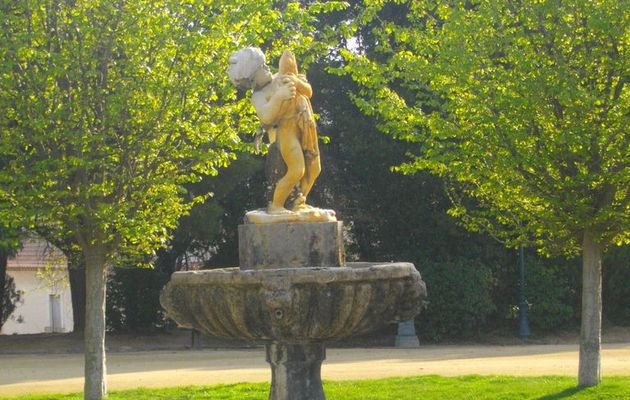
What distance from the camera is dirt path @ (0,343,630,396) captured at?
16000 millimetres

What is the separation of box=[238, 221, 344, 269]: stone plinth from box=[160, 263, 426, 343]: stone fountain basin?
0.50 metres

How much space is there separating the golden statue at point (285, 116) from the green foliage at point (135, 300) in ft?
56.7

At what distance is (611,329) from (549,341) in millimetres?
1960

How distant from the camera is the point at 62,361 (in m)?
20.4

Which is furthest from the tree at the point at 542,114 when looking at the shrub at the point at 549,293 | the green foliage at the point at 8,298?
the green foliage at the point at 8,298

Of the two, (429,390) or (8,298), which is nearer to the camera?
(429,390)

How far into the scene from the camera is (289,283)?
6957mm

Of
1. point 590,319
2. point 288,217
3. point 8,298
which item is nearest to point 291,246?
point 288,217

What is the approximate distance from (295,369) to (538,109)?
613 centimetres

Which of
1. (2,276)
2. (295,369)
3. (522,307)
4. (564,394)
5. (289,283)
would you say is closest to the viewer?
(289,283)

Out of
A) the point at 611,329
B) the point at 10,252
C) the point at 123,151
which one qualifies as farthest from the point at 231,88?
the point at 611,329

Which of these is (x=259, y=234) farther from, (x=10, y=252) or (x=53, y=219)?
(x=10, y=252)

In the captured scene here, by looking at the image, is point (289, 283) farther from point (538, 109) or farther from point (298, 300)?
point (538, 109)

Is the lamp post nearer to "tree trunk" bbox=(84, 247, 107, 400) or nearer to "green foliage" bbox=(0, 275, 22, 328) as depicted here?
"green foliage" bbox=(0, 275, 22, 328)
